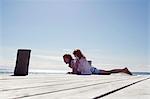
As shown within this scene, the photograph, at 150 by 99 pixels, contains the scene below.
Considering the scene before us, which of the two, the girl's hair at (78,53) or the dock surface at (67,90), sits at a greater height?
the girl's hair at (78,53)

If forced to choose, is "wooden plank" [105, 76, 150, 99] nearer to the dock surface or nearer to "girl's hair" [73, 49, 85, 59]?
the dock surface

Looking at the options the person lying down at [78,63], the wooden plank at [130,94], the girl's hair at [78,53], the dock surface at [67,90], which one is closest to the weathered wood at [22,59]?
the dock surface at [67,90]

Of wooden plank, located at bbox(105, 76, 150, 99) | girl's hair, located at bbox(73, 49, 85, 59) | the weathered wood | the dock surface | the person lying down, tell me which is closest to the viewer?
the dock surface

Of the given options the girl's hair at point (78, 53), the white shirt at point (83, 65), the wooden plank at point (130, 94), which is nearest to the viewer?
the wooden plank at point (130, 94)

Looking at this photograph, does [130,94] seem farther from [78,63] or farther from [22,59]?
[78,63]

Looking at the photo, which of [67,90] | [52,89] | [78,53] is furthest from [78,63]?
[67,90]

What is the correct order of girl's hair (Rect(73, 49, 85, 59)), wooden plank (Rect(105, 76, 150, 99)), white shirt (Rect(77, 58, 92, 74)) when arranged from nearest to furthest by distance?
wooden plank (Rect(105, 76, 150, 99)) < white shirt (Rect(77, 58, 92, 74)) < girl's hair (Rect(73, 49, 85, 59))

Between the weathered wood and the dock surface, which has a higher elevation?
the weathered wood

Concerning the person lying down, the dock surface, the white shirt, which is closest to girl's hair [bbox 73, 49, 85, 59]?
the person lying down

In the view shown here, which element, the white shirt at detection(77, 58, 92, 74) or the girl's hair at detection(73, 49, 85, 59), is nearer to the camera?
the white shirt at detection(77, 58, 92, 74)

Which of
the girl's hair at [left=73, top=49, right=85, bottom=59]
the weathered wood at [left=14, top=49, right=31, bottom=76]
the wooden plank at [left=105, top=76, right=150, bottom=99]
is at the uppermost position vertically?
the girl's hair at [left=73, top=49, right=85, bottom=59]

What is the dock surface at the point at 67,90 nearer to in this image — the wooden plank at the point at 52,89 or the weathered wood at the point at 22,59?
the wooden plank at the point at 52,89

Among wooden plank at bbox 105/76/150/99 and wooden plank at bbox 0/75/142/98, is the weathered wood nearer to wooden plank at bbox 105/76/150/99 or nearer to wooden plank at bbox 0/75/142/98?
wooden plank at bbox 0/75/142/98

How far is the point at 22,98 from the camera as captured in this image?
282 centimetres
